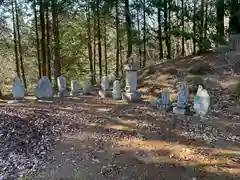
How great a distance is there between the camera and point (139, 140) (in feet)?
22.4

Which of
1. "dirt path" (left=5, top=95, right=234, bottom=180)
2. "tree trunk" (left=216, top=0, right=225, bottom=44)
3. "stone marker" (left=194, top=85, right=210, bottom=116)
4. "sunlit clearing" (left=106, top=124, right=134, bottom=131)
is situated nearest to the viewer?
"dirt path" (left=5, top=95, right=234, bottom=180)

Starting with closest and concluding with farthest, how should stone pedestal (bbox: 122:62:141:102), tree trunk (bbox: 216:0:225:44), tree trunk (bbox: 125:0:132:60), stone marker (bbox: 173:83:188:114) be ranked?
1. stone marker (bbox: 173:83:188:114)
2. stone pedestal (bbox: 122:62:141:102)
3. tree trunk (bbox: 216:0:225:44)
4. tree trunk (bbox: 125:0:132:60)

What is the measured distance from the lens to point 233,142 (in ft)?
21.8

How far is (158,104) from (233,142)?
11.2 ft

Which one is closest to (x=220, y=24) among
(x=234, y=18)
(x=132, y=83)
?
(x=234, y=18)

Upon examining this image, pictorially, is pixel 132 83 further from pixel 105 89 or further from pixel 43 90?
pixel 43 90

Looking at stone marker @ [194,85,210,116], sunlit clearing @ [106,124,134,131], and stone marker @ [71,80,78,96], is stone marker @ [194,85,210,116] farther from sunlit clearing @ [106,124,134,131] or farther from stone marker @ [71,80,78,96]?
stone marker @ [71,80,78,96]

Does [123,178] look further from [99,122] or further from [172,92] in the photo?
[172,92]

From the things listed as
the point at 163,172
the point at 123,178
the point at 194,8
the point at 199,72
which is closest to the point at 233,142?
the point at 163,172

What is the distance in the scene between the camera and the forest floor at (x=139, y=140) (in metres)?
5.25

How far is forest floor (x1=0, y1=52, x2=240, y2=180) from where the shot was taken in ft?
17.2

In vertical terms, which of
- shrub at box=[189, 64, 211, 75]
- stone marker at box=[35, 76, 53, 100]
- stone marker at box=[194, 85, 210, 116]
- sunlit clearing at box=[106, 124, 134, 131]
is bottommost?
sunlit clearing at box=[106, 124, 134, 131]

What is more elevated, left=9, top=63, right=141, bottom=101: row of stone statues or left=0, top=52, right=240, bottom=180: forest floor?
left=9, top=63, right=141, bottom=101: row of stone statues

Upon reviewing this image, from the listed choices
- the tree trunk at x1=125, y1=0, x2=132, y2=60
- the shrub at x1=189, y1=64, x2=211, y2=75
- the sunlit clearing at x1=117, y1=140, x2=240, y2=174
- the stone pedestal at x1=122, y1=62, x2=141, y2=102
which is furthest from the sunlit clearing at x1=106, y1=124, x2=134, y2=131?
the tree trunk at x1=125, y1=0, x2=132, y2=60
